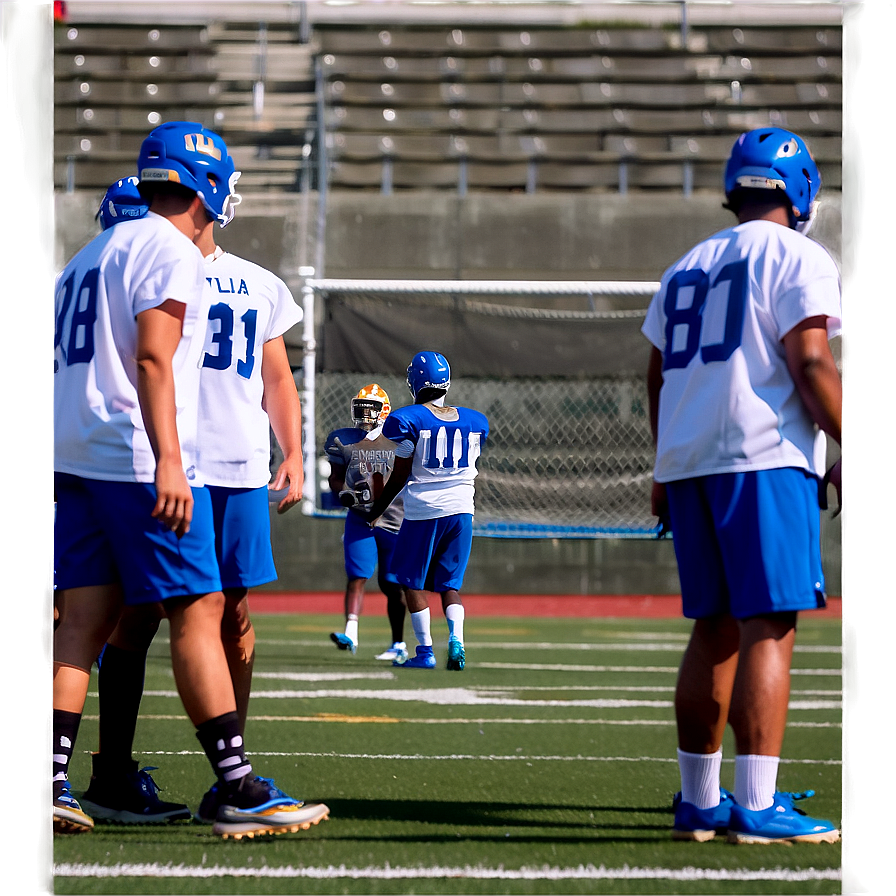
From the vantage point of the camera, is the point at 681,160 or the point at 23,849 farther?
the point at 681,160

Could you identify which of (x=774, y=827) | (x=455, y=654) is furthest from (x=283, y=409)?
(x=774, y=827)

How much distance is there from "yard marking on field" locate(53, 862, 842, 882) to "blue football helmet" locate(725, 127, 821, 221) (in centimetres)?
160

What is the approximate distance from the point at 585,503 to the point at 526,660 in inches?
152

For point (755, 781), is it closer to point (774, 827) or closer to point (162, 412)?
point (774, 827)

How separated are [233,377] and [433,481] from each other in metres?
0.60

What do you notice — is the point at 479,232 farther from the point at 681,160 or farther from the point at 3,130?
the point at 3,130

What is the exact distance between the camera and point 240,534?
3.76 m

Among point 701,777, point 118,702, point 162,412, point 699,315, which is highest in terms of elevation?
point 699,315

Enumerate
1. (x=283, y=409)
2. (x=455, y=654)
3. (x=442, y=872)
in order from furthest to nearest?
(x=455, y=654) → (x=283, y=409) → (x=442, y=872)

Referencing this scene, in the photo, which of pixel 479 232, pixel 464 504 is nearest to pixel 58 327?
pixel 464 504

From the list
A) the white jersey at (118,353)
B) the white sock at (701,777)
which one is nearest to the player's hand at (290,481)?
the white jersey at (118,353)

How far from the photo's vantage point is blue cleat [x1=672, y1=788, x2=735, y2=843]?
3545mm

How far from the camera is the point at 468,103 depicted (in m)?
17.8

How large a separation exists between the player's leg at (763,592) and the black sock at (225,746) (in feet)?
3.93
